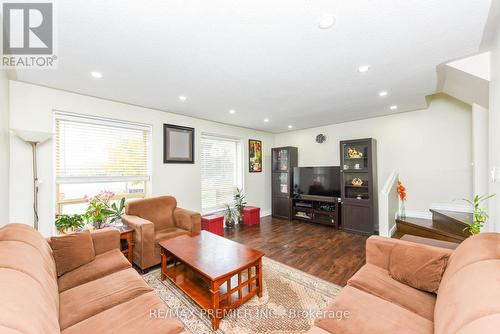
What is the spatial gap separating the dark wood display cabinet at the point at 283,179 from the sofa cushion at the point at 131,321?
4.30 meters

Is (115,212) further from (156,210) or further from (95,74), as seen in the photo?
(95,74)

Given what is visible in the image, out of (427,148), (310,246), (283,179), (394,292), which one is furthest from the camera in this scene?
(283,179)

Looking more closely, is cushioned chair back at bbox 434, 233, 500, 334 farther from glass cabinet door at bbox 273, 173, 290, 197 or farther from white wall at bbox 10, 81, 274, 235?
glass cabinet door at bbox 273, 173, 290, 197

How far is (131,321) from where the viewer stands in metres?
1.19

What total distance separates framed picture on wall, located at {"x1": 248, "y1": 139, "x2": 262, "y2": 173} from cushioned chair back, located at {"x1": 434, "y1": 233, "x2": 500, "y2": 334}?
436cm

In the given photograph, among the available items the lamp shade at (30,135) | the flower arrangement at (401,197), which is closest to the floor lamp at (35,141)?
the lamp shade at (30,135)

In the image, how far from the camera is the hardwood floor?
8.73 feet

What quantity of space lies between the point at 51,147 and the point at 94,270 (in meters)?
1.98

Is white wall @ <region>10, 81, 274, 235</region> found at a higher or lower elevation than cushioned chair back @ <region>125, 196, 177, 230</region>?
higher

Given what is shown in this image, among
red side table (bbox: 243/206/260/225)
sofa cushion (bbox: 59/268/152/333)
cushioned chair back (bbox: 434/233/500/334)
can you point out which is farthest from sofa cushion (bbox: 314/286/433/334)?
red side table (bbox: 243/206/260/225)

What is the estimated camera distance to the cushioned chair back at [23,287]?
0.73 m

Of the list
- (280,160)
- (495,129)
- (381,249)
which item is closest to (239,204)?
(280,160)

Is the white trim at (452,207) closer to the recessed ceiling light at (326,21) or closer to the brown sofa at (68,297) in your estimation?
the recessed ceiling light at (326,21)

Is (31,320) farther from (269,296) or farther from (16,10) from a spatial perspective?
(16,10)
